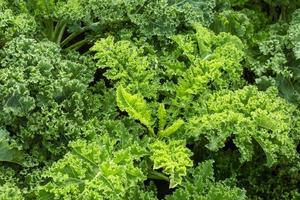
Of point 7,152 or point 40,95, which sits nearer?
point 7,152

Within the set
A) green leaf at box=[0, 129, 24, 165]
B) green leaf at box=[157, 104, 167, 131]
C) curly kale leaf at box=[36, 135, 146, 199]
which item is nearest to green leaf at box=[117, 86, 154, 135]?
green leaf at box=[157, 104, 167, 131]

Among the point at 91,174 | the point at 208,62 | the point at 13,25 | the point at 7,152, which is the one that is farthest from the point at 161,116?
the point at 13,25

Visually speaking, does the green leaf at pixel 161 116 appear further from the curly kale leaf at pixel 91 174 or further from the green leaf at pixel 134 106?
the curly kale leaf at pixel 91 174

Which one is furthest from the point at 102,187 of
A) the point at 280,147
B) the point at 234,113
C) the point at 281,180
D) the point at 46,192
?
the point at 281,180

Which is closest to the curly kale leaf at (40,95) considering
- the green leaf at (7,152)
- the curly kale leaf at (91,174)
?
the green leaf at (7,152)

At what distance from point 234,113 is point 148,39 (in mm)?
669

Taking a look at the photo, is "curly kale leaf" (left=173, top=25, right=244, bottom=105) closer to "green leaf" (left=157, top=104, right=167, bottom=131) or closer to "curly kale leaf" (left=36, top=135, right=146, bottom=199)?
"green leaf" (left=157, top=104, right=167, bottom=131)

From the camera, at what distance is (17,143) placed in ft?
7.77

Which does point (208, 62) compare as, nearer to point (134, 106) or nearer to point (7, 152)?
point (134, 106)

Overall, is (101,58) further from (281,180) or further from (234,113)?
(281,180)

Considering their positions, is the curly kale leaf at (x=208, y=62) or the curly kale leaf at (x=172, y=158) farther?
the curly kale leaf at (x=208, y=62)

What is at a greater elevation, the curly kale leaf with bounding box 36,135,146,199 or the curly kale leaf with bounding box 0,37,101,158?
the curly kale leaf with bounding box 0,37,101,158

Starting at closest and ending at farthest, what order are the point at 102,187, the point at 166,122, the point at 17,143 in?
the point at 102,187, the point at 17,143, the point at 166,122

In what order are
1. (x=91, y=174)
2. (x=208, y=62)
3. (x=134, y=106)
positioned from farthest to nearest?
(x=208, y=62), (x=134, y=106), (x=91, y=174)
